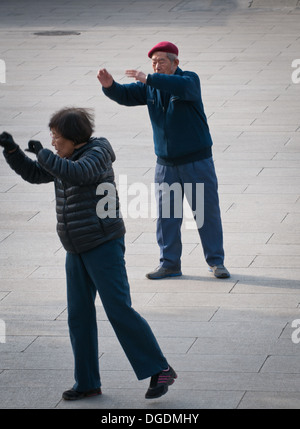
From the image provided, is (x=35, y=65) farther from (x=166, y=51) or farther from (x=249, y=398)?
(x=249, y=398)

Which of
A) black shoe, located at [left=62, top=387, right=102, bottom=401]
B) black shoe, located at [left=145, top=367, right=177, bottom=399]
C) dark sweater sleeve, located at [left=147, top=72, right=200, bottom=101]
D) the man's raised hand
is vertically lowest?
black shoe, located at [left=62, top=387, right=102, bottom=401]

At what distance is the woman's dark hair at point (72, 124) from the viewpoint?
5.43m

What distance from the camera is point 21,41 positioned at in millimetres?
19109

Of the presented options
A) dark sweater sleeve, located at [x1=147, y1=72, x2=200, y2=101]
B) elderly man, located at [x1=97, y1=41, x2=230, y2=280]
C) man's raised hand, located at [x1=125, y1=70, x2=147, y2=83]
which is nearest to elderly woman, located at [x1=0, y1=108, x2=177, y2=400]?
man's raised hand, located at [x1=125, y1=70, x2=147, y2=83]

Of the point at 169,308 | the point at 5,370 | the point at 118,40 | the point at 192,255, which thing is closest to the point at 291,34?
the point at 118,40

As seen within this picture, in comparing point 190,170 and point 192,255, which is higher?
point 190,170

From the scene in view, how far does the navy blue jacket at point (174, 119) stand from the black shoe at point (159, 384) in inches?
97.3

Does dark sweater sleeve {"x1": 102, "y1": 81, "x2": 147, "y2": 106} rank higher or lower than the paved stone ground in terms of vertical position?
higher

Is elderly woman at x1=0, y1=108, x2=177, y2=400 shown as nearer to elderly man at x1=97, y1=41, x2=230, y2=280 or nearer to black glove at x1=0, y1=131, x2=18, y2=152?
black glove at x1=0, y1=131, x2=18, y2=152

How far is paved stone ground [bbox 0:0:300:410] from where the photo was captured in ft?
19.5

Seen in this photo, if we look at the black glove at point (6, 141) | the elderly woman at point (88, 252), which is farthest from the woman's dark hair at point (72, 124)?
the black glove at point (6, 141)

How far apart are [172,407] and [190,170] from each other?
8.54 ft

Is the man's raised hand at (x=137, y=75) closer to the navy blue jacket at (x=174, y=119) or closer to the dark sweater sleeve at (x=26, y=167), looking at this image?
the navy blue jacket at (x=174, y=119)
